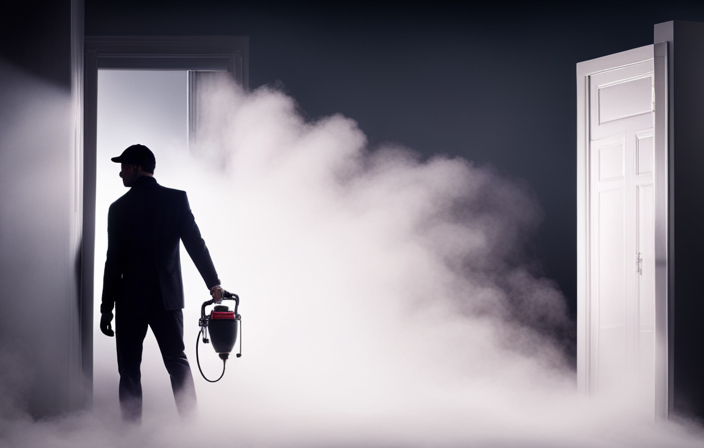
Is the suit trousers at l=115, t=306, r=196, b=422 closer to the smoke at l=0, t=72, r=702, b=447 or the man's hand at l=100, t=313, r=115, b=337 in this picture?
the man's hand at l=100, t=313, r=115, b=337

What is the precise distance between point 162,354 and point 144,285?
300 millimetres

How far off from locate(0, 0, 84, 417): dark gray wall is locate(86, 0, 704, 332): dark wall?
78cm

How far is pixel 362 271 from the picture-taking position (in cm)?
388

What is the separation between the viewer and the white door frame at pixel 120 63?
3.65m

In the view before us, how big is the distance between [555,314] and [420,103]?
1.34 meters

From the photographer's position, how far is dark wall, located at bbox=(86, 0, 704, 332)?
3803mm

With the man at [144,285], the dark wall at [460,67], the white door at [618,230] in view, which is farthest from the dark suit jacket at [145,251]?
the white door at [618,230]

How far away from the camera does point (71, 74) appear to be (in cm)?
321

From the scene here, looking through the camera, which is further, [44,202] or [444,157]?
[444,157]

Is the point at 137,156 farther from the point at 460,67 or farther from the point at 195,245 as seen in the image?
the point at 460,67

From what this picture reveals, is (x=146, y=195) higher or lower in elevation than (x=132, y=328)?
higher

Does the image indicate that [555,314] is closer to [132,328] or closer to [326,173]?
[326,173]

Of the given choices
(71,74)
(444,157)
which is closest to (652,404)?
(444,157)

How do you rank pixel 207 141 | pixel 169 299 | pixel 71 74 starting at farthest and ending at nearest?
pixel 207 141 < pixel 71 74 < pixel 169 299
